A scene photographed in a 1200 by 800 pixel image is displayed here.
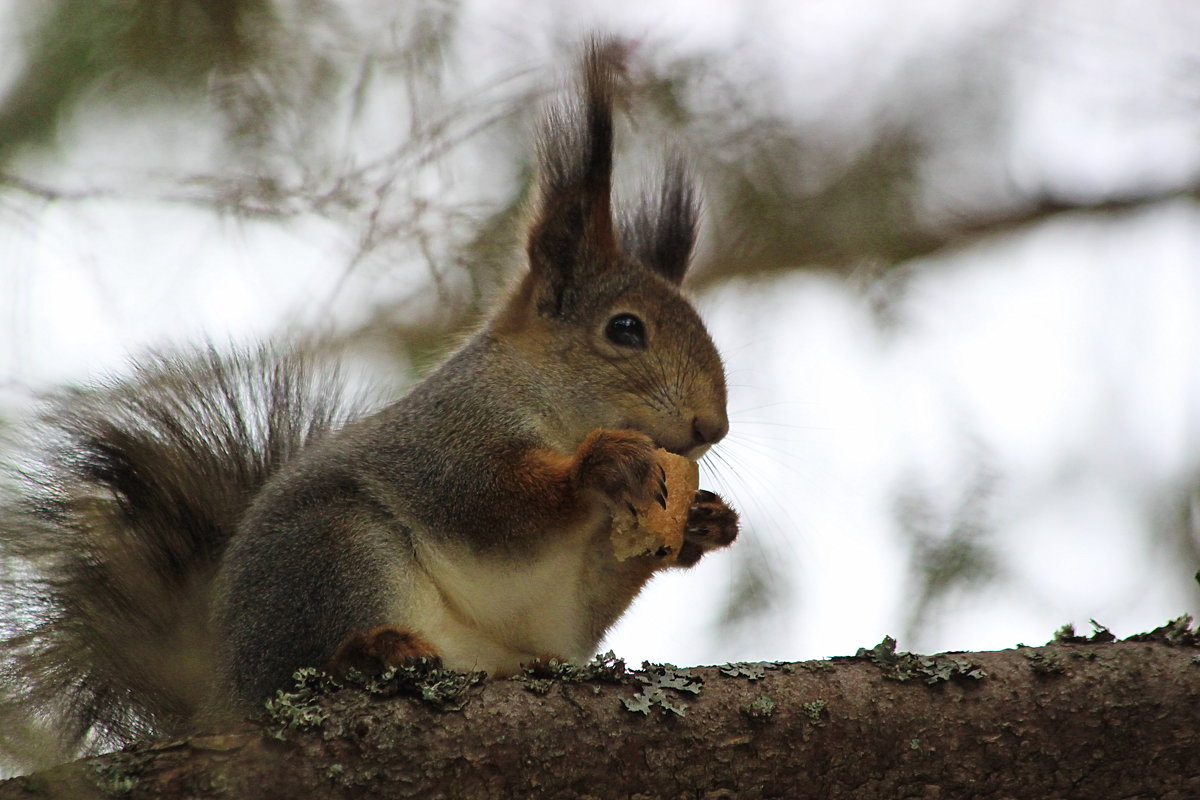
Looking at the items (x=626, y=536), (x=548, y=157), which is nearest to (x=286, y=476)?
(x=626, y=536)

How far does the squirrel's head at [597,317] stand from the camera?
2219 millimetres

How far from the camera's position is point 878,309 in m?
2.71

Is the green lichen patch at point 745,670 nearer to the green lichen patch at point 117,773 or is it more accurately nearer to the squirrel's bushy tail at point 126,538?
the green lichen patch at point 117,773

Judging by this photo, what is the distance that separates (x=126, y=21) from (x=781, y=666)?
133 centimetres

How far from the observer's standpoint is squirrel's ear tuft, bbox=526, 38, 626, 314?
238 cm

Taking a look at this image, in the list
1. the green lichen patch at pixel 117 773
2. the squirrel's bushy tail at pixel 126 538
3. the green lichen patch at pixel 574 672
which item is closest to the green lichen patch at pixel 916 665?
the green lichen patch at pixel 574 672

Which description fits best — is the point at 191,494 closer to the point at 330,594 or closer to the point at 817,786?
the point at 330,594

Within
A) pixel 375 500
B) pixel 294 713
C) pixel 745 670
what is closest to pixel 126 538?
pixel 375 500

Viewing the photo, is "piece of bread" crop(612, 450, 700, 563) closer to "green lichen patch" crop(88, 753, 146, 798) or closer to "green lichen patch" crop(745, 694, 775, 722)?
"green lichen patch" crop(745, 694, 775, 722)

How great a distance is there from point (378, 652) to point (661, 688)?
0.44 meters

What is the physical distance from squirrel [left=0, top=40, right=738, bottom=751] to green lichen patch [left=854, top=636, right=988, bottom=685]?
427 millimetres

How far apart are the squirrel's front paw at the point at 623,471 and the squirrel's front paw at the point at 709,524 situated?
222 mm

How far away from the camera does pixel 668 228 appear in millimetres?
2705

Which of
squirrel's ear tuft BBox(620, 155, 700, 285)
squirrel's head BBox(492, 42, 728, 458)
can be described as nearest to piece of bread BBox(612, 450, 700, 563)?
squirrel's head BBox(492, 42, 728, 458)
